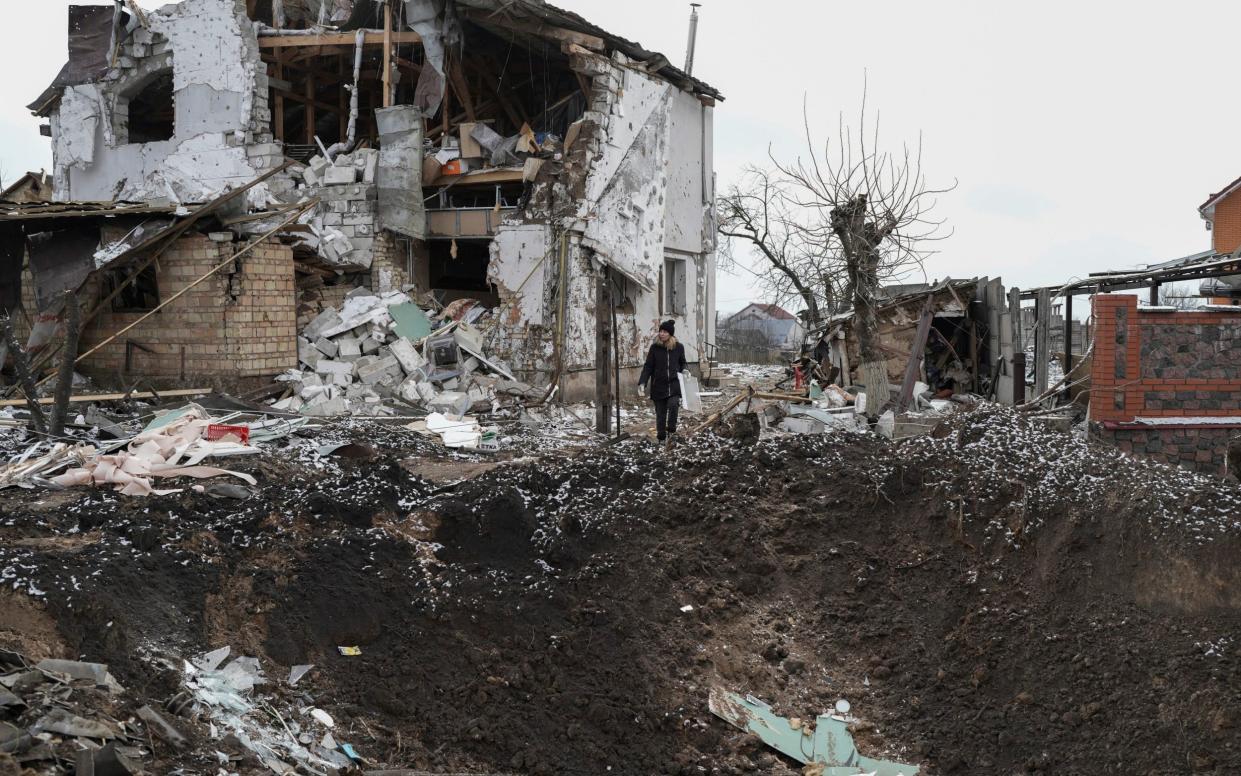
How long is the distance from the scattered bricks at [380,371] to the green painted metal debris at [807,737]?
10.1 meters

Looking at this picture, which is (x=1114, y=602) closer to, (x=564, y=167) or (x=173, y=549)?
(x=173, y=549)

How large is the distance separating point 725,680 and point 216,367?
1083cm

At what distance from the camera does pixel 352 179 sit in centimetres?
1695

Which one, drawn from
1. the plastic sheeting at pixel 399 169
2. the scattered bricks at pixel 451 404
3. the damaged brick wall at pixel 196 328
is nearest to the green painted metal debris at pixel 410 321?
the plastic sheeting at pixel 399 169

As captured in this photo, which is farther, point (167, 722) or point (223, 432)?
point (223, 432)

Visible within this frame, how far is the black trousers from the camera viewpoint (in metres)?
11.7

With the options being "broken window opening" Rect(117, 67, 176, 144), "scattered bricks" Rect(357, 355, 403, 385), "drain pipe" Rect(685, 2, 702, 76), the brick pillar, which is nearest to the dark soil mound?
the brick pillar

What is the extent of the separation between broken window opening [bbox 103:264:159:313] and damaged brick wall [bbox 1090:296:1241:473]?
41.4ft

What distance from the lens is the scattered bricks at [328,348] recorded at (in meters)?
15.7

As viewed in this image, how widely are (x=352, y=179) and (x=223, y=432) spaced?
8066 mm

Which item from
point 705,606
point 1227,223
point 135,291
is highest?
point 1227,223

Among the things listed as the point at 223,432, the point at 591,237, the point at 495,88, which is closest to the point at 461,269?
the point at 495,88

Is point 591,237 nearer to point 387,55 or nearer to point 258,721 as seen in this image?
point 387,55

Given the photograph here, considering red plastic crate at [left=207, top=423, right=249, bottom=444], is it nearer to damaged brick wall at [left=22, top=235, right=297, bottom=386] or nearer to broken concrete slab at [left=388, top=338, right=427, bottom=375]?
damaged brick wall at [left=22, top=235, right=297, bottom=386]
